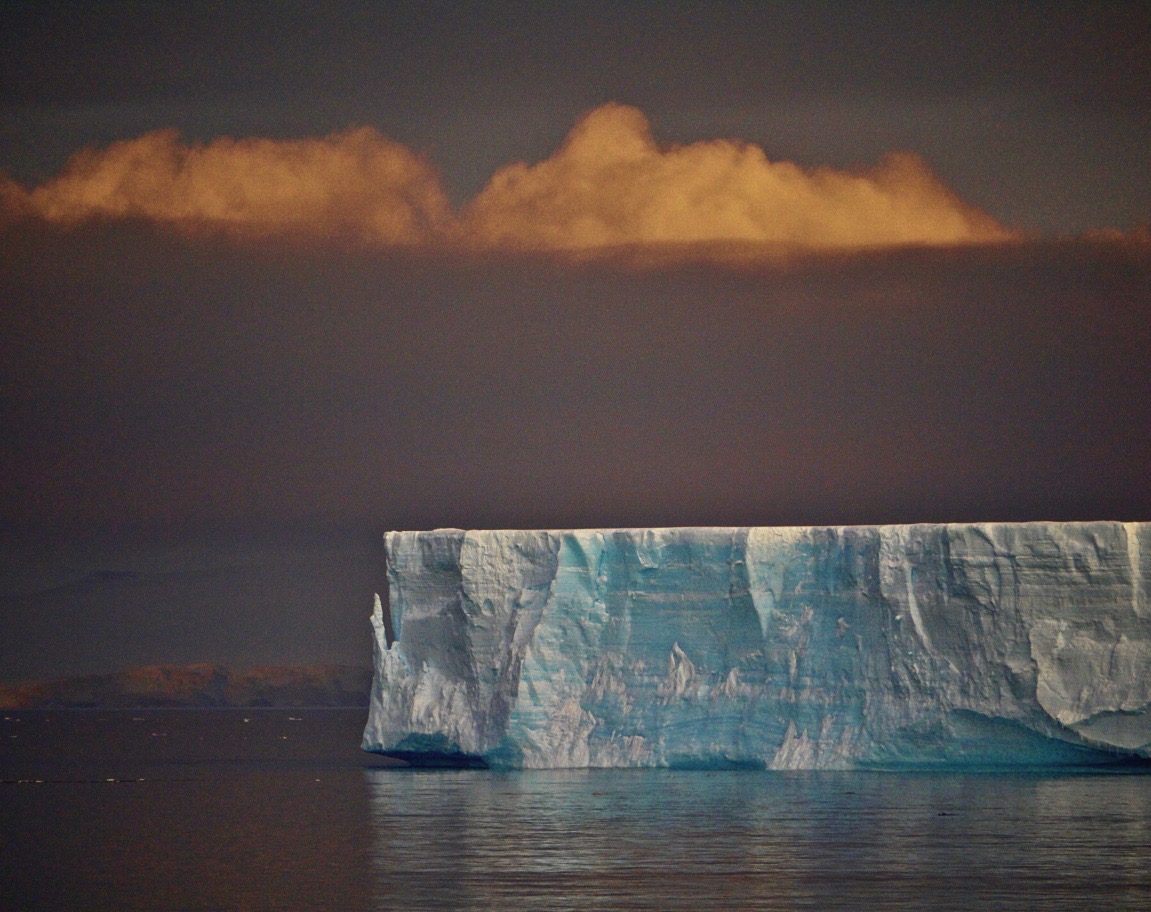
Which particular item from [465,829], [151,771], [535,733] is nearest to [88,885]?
[465,829]

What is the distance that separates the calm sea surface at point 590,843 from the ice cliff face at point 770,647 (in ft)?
2.19

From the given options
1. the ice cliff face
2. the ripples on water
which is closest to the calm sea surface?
the ripples on water

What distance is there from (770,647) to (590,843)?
23.1 ft

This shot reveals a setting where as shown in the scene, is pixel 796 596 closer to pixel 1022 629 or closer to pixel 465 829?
pixel 1022 629

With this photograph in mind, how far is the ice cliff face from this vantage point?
2706 centimetres

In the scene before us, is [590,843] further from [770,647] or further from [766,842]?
[770,647]

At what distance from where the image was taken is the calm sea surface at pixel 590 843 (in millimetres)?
18969

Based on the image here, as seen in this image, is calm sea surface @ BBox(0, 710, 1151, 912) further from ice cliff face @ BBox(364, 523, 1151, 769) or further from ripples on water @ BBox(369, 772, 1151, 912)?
ice cliff face @ BBox(364, 523, 1151, 769)

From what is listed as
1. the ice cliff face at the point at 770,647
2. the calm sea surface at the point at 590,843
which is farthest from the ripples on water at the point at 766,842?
the ice cliff face at the point at 770,647

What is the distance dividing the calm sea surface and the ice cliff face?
0.67 meters

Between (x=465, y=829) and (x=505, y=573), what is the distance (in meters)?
6.37

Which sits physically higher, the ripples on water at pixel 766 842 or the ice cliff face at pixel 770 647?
the ice cliff face at pixel 770 647

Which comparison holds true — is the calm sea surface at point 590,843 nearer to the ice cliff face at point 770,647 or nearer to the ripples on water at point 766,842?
the ripples on water at point 766,842

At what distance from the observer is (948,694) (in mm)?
27156
